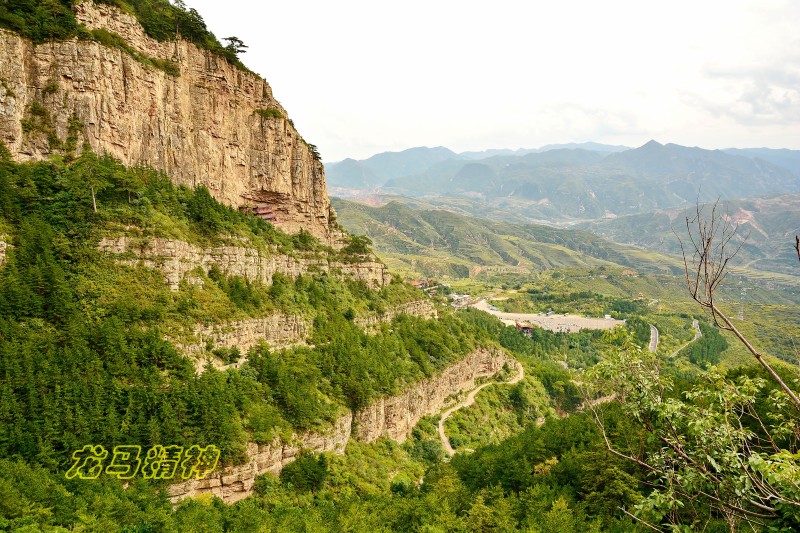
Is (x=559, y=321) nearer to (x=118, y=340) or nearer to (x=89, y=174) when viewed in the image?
(x=118, y=340)

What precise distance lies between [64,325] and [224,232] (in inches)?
694

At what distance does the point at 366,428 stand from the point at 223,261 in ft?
78.8

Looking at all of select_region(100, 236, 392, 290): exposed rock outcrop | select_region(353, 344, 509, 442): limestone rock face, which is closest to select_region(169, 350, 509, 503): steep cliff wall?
select_region(353, 344, 509, 442): limestone rock face

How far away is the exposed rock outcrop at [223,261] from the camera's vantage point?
37.9 metres

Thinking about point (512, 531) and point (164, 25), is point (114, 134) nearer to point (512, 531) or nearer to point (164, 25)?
point (164, 25)

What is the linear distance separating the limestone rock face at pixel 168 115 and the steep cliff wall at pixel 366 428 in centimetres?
2659

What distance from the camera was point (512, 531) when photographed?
85.5ft

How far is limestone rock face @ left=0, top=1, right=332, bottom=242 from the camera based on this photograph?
37.7 m

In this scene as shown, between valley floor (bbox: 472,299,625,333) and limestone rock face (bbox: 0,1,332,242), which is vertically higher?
limestone rock face (bbox: 0,1,332,242)

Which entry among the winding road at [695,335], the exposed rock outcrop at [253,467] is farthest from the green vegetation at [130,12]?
the winding road at [695,335]

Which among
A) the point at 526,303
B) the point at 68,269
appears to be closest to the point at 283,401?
the point at 68,269

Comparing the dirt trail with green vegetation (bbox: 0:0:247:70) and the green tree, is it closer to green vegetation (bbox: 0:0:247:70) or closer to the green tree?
the green tree

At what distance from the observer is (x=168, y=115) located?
152 feet

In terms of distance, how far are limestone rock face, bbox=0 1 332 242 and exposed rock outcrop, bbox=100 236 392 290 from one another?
6549 mm
